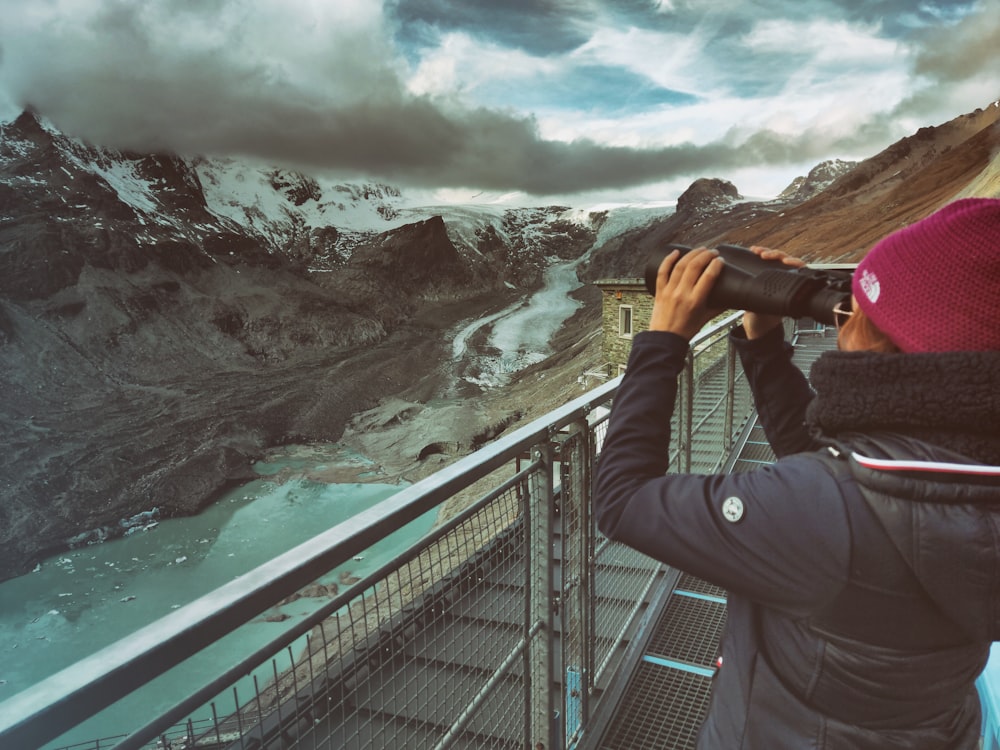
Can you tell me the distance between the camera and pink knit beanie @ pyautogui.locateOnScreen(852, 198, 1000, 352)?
71 cm

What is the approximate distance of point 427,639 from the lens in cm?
112

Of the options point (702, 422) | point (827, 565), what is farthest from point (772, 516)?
point (702, 422)

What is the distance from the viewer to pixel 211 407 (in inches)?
2432

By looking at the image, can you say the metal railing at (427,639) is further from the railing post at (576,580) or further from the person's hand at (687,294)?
the person's hand at (687,294)

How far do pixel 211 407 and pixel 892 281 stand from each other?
67.8m

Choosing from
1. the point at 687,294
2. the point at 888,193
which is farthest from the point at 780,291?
the point at 888,193

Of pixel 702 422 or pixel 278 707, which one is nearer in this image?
pixel 278 707

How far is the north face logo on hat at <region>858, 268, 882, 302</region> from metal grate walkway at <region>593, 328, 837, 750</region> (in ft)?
2.87

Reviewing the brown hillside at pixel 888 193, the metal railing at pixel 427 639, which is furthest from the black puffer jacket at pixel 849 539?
the brown hillside at pixel 888 193

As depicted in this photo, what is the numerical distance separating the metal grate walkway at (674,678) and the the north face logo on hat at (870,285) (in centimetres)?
88

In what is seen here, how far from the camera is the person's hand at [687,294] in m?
0.97

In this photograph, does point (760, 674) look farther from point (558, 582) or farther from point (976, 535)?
Answer: point (558, 582)

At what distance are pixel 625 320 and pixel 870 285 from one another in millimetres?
22154

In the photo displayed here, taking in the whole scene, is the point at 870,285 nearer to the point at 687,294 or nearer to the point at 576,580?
the point at 687,294
